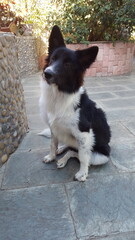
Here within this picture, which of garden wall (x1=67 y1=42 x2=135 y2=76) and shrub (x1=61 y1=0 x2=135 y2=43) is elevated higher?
shrub (x1=61 y1=0 x2=135 y2=43)

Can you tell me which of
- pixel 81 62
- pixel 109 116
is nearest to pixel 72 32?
pixel 109 116

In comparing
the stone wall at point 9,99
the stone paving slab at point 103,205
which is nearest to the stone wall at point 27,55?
the stone wall at point 9,99

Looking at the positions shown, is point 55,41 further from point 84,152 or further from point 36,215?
point 36,215

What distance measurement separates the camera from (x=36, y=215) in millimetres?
1553

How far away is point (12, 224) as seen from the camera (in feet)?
4.86

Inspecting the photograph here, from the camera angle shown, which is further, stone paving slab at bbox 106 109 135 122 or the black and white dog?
stone paving slab at bbox 106 109 135 122

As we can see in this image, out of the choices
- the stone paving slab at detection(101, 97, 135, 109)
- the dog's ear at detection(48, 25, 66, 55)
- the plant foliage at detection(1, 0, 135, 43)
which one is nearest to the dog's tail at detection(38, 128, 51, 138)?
the dog's ear at detection(48, 25, 66, 55)

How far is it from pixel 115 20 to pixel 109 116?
12.2 feet

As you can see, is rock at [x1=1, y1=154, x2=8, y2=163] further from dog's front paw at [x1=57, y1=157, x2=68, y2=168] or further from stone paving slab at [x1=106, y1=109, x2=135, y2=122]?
stone paving slab at [x1=106, y1=109, x2=135, y2=122]

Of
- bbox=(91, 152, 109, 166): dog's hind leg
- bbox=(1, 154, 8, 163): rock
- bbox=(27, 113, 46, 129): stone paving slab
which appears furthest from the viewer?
bbox=(27, 113, 46, 129): stone paving slab

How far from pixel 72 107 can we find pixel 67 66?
0.38 metres

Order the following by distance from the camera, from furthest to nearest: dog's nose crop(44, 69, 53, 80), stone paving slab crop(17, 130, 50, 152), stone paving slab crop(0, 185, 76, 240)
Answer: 1. stone paving slab crop(17, 130, 50, 152)
2. dog's nose crop(44, 69, 53, 80)
3. stone paving slab crop(0, 185, 76, 240)

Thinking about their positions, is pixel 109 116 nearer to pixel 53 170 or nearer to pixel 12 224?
pixel 53 170

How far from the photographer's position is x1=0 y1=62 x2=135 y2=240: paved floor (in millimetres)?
1437
